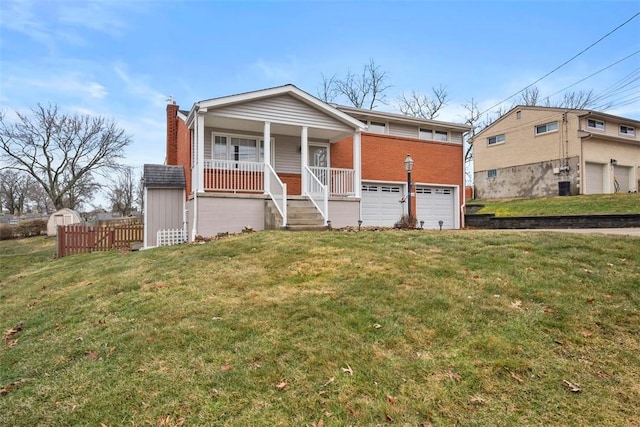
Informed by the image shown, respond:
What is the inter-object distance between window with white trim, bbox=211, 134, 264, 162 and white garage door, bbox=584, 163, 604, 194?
72.0 feet

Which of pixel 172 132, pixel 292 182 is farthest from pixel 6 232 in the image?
pixel 292 182

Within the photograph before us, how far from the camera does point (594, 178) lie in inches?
977

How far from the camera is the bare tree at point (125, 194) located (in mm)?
50125

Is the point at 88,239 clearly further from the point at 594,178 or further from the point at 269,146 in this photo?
the point at 594,178

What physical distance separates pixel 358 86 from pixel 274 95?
27.4 m

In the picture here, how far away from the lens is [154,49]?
16.3 m

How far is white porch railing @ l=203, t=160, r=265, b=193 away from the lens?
Answer: 1259cm

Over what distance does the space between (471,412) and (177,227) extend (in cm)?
1347

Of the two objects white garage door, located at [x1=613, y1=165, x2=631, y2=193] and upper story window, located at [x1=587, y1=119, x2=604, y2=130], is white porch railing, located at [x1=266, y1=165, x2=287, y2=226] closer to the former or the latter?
upper story window, located at [x1=587, y1=119, x2=604, y2=130]

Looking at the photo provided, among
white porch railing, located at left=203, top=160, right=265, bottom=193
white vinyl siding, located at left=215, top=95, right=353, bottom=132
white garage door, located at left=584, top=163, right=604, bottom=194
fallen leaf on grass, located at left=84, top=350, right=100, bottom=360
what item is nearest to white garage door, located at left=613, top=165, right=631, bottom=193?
white garage door, located at left=584, top=163, right=604, bottom=194

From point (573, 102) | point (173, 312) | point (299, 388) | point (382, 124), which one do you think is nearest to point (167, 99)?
point (382, 124)

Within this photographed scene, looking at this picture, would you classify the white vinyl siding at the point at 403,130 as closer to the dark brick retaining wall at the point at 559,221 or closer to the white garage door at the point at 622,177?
the dark brick retaining wall at the point at 559,221

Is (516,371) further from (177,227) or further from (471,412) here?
(177,227)

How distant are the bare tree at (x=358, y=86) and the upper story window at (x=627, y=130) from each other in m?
18.9
